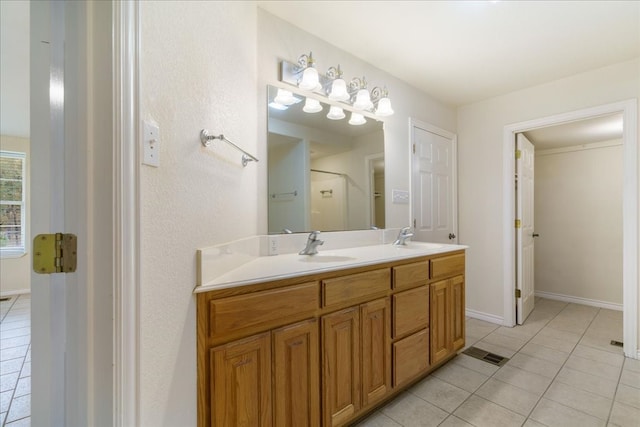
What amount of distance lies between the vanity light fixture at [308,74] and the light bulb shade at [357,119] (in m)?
0.47

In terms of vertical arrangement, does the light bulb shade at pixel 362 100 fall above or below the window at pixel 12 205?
above

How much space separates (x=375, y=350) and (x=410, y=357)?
0.35 m

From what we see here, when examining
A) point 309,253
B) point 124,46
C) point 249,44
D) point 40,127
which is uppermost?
point 249,44

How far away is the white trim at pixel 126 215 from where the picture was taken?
0.69m

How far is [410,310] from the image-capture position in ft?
5.57

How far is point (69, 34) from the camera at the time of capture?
718mm

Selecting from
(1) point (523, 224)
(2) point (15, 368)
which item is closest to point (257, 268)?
(2) point (15, 368)

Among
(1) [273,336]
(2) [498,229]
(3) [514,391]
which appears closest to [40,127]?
(1) [273,336]

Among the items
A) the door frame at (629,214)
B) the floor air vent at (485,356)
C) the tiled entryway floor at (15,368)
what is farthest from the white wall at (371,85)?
the tiled entryway floor at (15,368)

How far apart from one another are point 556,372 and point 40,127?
121 inches

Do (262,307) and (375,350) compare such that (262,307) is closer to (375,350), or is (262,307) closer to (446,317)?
(375,350)

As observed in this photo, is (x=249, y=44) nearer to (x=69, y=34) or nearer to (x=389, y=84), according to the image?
(x=69, y=34)

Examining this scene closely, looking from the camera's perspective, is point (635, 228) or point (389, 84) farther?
point (389, 84)

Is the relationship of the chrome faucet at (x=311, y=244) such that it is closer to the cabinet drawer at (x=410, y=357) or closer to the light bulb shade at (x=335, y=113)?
the cabinet drawer at (x=410, y=357)
